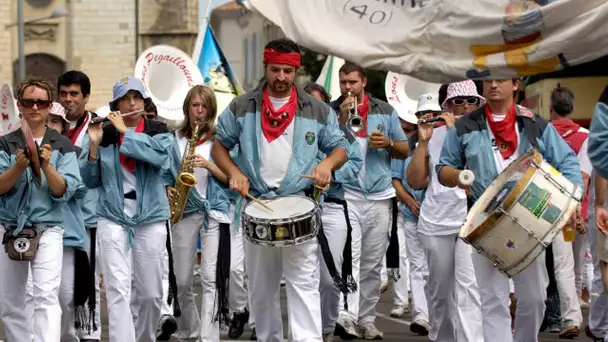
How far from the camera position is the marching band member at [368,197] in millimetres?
13164

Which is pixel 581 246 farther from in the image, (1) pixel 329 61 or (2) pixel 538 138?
(1) pixel 329 61

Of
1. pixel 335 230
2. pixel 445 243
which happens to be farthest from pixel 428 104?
pixel 445 243

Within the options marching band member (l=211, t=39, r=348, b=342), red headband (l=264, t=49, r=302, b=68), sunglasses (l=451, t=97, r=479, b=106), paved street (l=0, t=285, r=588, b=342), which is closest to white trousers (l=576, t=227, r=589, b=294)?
paved street (l=0, t=285, r=588, b=342)

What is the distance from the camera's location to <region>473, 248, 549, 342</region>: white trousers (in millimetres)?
9633

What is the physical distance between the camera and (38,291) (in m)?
10.2

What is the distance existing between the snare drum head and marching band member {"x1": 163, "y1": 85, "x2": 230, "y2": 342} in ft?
7.84

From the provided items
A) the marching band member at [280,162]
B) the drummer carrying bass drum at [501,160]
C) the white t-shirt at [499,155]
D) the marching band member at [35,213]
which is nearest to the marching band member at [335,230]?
the marching band member at [280,162]

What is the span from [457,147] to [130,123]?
2736mm

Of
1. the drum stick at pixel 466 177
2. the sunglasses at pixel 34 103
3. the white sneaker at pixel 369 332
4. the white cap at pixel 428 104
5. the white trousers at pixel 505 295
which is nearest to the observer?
the drum stick at pixel 466 177

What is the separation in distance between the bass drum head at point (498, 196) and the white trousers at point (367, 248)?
381 cm

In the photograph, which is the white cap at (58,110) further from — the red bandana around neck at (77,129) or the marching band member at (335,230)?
the marching band member at (335,230)

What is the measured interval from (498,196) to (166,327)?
519 centimetres

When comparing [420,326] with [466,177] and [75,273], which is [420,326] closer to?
[75,273]

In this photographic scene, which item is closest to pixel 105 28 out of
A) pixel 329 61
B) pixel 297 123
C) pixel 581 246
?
pixel 329 61
